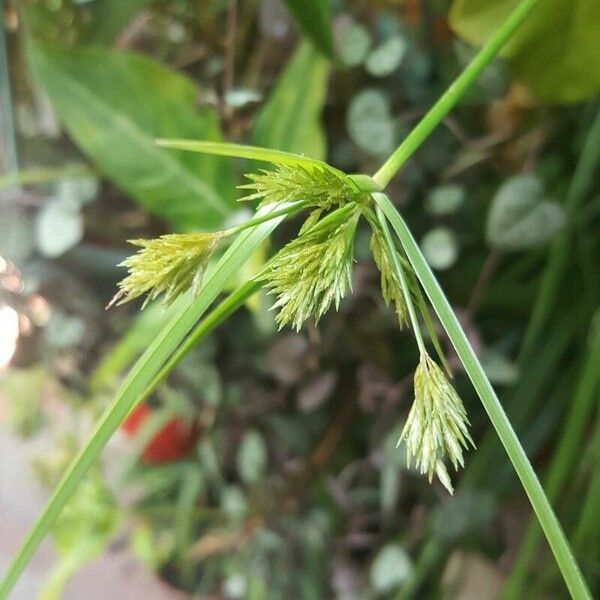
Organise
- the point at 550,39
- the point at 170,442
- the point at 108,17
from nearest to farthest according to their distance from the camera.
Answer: the point at 550,39 → the point at 108,17 → the point at 170,442

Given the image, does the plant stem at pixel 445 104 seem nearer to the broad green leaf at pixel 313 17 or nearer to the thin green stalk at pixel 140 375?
the thin green stalk at pixel 140 375

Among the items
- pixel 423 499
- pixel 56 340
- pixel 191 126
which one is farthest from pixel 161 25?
pixel 423 499

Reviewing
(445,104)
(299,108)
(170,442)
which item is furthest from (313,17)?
(170,442)

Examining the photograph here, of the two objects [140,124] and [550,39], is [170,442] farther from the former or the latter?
[550,39]

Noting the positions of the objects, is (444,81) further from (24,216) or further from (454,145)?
(24,216)

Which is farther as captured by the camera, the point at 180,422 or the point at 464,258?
the point at 180,422

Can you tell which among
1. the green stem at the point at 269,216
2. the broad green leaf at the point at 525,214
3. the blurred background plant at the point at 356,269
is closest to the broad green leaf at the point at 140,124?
the blurred background plant at the point at 356,269

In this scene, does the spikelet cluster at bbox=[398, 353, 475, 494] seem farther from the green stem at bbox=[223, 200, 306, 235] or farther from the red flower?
the red flower
